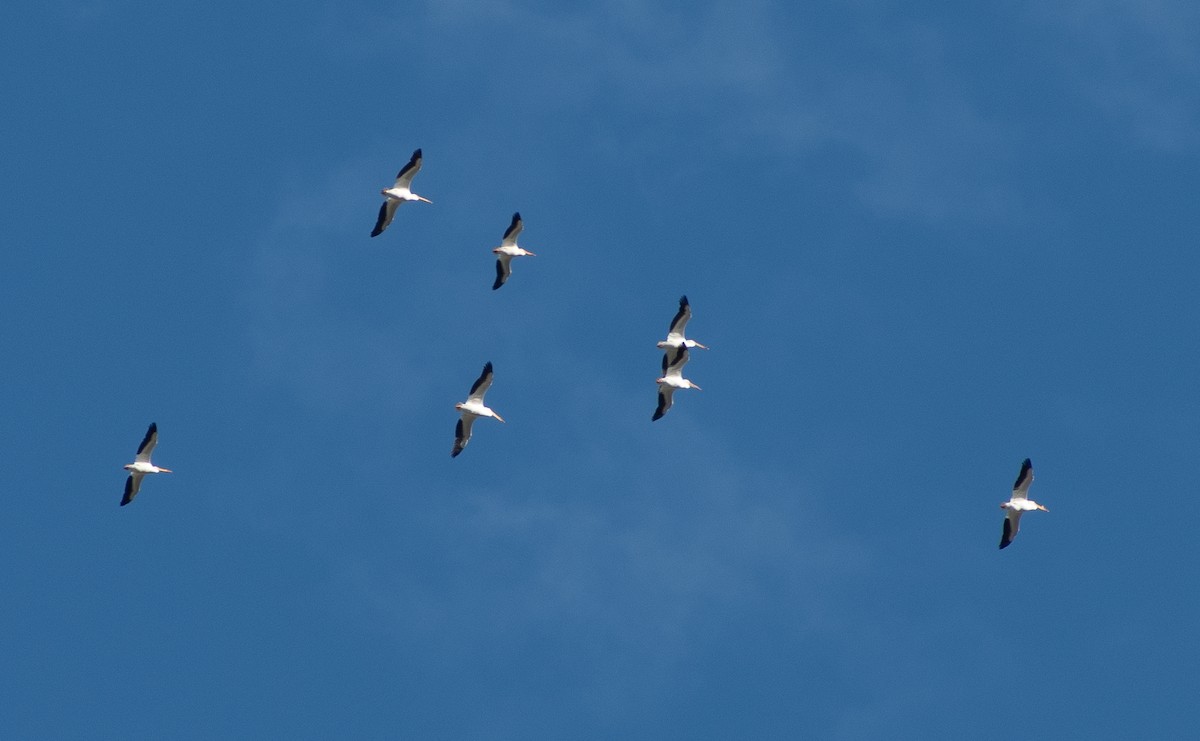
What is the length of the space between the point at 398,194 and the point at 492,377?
6.71m

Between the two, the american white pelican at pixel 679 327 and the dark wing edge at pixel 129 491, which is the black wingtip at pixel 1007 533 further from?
the dark wing edge at pixel 129 491

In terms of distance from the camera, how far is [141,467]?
7562 cm

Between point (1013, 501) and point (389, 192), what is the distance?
21.8 metres

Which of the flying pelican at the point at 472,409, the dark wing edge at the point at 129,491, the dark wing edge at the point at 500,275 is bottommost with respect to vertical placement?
the dark wing edge at the point at 129,491

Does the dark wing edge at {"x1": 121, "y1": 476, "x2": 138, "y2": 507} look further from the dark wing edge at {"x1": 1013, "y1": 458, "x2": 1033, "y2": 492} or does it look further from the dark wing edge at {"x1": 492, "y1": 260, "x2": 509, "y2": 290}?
the dark wing edge at {"x1": 1013, "y1": 458, "x2": 1033, "y2": 492}

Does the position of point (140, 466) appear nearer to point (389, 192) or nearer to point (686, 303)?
point (389, 192)

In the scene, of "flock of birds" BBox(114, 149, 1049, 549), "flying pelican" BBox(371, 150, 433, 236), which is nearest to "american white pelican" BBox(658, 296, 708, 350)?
"flock of birds" BBox(114, 149, 1049, 549)

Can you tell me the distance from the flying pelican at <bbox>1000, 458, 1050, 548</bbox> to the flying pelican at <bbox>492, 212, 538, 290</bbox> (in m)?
17.2

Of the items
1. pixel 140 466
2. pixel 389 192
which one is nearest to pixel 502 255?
pixel 389 192

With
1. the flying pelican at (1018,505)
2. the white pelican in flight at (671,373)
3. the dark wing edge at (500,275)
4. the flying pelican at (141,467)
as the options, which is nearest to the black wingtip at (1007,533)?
the flying pelican at (1018,505)

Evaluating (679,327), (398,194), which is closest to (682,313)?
(679,327)

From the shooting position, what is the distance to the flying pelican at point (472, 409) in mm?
76625

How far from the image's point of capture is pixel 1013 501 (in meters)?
76.8

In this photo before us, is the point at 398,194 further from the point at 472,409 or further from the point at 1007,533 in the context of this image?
the point at 1007,533
